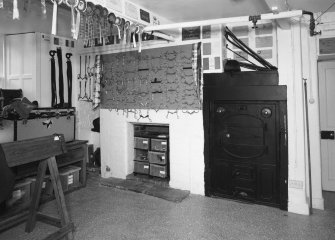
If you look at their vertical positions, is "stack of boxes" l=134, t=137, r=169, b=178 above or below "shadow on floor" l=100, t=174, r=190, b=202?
above

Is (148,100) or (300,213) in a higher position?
(148,100)

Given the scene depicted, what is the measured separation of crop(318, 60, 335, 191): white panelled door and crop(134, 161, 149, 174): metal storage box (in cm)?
290

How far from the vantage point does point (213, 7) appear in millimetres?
3467

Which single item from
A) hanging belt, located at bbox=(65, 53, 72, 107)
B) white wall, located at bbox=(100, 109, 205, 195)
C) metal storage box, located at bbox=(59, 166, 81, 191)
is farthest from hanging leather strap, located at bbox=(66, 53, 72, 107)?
metal storage box, located at bbox=(59, 166, 81, 191)

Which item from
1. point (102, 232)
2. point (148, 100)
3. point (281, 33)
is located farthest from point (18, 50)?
point (281, 33)

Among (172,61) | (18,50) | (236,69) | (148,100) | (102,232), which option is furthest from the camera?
(18,50)

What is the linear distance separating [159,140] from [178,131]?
0.41 metres

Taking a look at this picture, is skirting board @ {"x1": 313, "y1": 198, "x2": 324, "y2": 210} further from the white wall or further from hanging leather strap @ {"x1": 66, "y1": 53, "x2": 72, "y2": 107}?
hanging leather strap @ {"x1": 66, "y1": 53, "x2": 72, "y2": 107}

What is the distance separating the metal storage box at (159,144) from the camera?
4.39 m

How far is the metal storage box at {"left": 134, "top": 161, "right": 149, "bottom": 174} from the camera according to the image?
182 inches

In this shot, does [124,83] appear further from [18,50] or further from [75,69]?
[18,50]

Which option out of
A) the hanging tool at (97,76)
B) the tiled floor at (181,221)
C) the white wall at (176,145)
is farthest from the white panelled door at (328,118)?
the hanging tool at (97,76)

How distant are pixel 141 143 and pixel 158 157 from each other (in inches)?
16.2

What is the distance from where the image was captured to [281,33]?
352 cm
